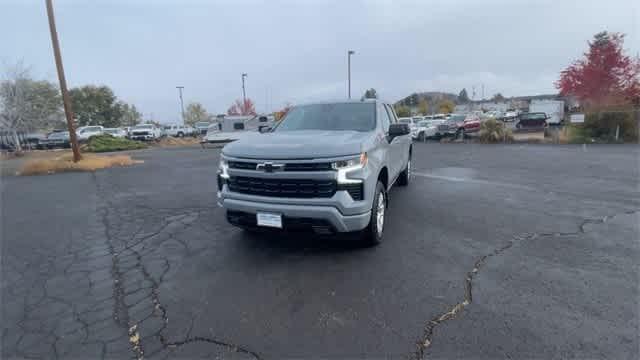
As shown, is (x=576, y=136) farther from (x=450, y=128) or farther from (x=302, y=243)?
(x=302, y=243)

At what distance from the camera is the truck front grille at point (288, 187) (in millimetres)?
3350

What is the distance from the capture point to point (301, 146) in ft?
11.3

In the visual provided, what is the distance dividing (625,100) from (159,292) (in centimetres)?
2599

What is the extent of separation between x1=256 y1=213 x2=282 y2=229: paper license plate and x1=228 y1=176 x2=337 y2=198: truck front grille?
0.23 metres

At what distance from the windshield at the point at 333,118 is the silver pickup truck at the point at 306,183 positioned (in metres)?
0.52

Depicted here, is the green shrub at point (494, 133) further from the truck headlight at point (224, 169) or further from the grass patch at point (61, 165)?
the grass patch at point (61, 165)

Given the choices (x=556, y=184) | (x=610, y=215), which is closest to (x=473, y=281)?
(x=610, y=215)

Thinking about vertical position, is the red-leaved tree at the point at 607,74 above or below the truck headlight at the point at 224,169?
above

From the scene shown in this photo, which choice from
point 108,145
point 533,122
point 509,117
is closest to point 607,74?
point 533,122

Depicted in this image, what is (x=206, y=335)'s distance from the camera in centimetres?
249

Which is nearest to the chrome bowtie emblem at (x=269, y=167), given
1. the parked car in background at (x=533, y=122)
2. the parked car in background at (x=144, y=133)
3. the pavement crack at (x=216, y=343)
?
the pavement crack at (x=216, y=343)

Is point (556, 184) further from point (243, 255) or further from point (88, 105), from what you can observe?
point (88, 105)

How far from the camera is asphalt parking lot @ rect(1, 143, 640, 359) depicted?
2.37m

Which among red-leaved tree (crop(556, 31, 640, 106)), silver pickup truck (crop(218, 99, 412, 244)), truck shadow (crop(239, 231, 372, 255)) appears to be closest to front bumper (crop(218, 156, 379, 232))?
silver pickup truck (crop(218, 99, 412, 244))
